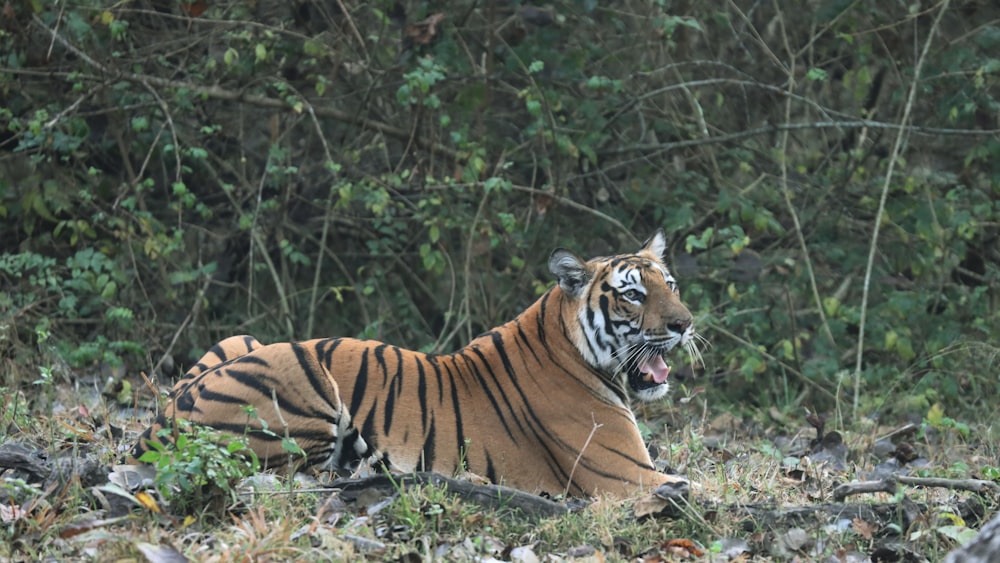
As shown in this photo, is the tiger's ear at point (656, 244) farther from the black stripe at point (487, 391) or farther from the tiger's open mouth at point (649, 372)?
the black stripe at point (487, 391)

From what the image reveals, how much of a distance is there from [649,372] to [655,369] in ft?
0.12

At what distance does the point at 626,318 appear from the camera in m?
5.21

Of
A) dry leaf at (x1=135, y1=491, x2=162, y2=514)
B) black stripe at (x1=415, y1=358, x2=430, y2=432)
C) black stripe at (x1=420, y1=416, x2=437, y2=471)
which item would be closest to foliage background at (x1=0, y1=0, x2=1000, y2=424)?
black stripe at (x1=415, y1=358, x2=430, y2=432)

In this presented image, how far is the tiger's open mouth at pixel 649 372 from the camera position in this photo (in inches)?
208

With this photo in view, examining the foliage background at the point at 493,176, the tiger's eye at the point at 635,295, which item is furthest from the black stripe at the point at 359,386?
the foliage background at the point at 493,176

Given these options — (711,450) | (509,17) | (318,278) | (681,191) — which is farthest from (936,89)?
(318,278)

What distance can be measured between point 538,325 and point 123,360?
3.99 m

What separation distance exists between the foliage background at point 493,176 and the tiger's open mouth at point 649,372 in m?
2.33

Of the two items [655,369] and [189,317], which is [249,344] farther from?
[189,317]

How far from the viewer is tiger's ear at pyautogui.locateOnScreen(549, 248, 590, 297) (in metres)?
5.23

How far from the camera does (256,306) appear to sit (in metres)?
8.89

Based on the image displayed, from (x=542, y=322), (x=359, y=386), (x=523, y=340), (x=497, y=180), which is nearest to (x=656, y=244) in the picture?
(x=542, y=322)

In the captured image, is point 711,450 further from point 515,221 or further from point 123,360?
point 123,360

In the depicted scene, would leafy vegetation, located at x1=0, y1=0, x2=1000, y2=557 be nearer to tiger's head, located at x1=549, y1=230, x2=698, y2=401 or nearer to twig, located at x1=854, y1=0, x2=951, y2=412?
twig, located at x1=854, y1=0, x2=951, y2=412
